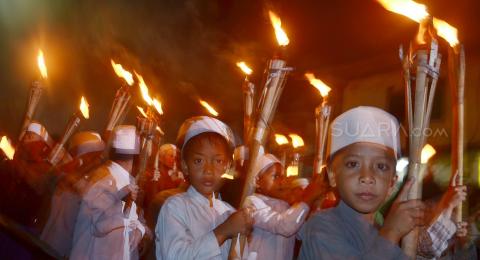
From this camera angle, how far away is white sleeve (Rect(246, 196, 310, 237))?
2945mm

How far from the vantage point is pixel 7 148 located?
17.9 ft

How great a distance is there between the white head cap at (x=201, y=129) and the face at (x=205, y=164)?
0.05 meters

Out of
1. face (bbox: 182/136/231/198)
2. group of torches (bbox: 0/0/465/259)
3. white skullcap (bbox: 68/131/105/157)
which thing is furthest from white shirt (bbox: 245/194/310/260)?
white skullcap (bbox: 68/131/105/157)

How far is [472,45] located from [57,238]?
27.0ft

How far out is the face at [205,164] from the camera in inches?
94.8

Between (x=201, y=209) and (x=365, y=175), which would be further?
(x=201, y=209)

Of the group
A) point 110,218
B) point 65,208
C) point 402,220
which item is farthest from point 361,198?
point 65,208

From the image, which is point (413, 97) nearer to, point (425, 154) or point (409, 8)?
point (425, 154)

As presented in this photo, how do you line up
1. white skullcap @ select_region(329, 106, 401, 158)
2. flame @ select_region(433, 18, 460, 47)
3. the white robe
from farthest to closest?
the white robe, flame @ select_region(433, 18, 460, 47), white skullcap @ select_region(329, 106, 401, 158)

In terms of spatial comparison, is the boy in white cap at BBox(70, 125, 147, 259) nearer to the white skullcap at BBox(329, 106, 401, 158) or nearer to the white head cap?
the white head cap

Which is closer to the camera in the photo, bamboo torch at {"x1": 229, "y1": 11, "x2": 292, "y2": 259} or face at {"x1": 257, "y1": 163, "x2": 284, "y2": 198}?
bamboo torch at {"x1": 229, "y1": 11, "x2": 292, "y2": 259}

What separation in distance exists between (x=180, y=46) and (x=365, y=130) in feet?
25.7

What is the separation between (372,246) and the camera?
1.74m

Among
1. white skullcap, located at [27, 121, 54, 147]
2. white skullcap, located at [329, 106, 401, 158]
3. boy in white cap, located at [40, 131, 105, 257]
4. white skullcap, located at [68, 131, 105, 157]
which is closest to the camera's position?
white skullcap, located at [329, 106, 401, 158]
